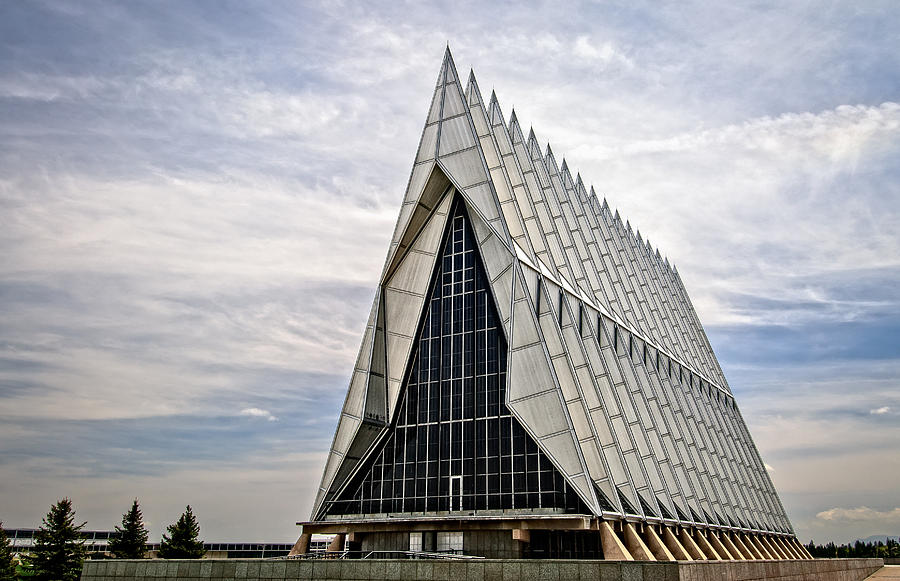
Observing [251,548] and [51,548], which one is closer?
[51,548]

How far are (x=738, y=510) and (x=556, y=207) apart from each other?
26.8 metres

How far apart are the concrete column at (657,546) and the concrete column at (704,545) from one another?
5064 mm

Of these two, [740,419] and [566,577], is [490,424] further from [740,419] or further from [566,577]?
[740,419]

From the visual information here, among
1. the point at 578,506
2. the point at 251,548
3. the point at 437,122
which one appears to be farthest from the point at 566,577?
the point at 251,548

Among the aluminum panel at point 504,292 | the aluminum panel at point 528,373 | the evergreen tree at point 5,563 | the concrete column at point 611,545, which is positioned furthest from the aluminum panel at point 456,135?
the evergreen tree at point 5,563

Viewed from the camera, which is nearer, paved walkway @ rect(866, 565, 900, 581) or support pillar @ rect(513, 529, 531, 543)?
support pillar @ rect(513, 529, 531, 543)

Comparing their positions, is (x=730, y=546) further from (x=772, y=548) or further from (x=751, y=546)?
(x=772, y=548)

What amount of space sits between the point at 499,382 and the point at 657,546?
11238 millimetres

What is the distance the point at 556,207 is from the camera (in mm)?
48062

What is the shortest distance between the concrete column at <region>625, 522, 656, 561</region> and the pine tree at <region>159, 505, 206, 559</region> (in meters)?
31.3

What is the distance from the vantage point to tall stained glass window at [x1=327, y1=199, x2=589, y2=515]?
1437 inches

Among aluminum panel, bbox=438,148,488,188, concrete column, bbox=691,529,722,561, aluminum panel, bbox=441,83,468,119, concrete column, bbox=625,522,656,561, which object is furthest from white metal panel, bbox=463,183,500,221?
concrete column, bbox=691,529,722,561

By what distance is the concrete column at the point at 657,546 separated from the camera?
3369 centimetres

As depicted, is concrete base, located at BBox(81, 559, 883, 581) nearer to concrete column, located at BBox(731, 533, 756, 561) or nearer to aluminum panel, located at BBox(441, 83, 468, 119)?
concrete column, located at BBox(731, 533, 756, 561)
